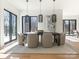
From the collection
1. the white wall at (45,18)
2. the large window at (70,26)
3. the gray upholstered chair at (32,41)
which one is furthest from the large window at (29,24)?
the large window at (70,26)

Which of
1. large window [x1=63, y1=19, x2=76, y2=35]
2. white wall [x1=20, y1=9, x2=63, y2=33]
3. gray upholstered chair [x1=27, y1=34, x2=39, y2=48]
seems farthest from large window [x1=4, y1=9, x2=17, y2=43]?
large window [x1=63, y1=19, x2=76, y2=35]

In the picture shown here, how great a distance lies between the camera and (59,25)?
12.0 meters

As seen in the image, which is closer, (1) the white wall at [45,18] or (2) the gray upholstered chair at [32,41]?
(2) the gray upholstered chair at [32,41]

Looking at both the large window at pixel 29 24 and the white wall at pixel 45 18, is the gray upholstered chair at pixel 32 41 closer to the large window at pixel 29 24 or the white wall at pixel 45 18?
the white wall at pixel 45 18

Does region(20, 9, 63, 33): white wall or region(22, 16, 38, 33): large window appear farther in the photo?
region(22, 16, 38, 33): large window

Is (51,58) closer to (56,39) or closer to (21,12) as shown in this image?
(56,39)

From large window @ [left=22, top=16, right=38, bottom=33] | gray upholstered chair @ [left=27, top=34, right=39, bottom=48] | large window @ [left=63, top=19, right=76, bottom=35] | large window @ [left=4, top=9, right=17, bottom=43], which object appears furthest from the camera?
large window @ [left=63, top=19, right=76, bottom=35]

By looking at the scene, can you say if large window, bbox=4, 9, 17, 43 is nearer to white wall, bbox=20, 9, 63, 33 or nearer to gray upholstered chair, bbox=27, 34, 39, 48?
gray upholstered chair, bbox=27, 34, 39, 48

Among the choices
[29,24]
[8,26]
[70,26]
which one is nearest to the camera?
[8,26]

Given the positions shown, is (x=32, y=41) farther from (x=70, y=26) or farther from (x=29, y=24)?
(x=70, y=26)

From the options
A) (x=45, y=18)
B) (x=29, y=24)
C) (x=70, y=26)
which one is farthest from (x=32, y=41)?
(x=70, y=26)

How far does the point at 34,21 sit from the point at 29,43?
5.94m

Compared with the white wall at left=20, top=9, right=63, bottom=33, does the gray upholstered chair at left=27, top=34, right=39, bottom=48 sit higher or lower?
lower

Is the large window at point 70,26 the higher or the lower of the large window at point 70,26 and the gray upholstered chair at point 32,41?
the higher
